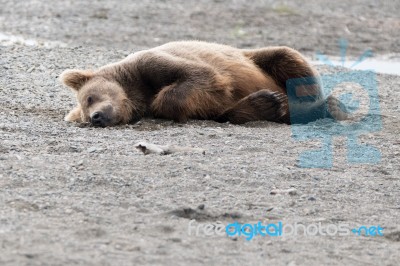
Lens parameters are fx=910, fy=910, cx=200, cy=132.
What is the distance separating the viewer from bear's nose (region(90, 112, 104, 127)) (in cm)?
851

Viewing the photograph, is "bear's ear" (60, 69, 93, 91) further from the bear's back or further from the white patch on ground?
the white patch on ground

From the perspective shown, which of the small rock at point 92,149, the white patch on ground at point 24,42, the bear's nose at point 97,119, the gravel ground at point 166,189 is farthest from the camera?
the white patch on ground at point 24,42

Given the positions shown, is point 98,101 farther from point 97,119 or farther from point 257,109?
point 257,109

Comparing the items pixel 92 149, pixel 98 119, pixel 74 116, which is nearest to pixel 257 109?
pixel 98 119

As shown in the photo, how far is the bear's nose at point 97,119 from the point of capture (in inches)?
335

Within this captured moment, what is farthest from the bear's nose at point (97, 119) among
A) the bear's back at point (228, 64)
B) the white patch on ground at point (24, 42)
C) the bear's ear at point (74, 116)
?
the white patch on ground at point (24, 42)

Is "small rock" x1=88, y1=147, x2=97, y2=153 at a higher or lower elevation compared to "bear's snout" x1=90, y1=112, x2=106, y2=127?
higher

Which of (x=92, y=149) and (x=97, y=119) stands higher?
(x=92, y=149)

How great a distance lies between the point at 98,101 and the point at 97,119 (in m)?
0.38

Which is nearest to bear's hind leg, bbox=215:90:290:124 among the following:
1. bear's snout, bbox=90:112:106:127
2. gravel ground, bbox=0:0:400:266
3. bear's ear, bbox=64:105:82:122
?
gravel ground, bbox=0:0:400:266

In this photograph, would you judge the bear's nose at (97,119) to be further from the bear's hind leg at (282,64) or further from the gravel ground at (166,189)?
the bear's hind leg at (282,64)

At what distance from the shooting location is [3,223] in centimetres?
536

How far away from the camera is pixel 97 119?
852 centimetres

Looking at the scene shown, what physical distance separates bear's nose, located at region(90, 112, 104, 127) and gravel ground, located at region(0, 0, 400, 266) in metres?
0.16
